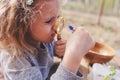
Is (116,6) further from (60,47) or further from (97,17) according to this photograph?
(60,47)

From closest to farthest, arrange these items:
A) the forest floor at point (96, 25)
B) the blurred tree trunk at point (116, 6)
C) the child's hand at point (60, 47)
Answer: the child's hand at point (60, 47), the forest floor at point (96, 25), the blurred tree trunk at point (116, 6)

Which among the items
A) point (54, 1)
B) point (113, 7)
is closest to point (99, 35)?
point (113, 7)

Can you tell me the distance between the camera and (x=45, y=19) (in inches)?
31.7

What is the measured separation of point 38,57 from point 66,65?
139mm

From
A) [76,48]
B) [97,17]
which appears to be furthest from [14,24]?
[97,17]

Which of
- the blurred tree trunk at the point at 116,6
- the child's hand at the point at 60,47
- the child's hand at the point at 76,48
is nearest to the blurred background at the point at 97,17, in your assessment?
the blurred tree trunk at the point at 116,6

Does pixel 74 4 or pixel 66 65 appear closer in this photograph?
pixel 66 65

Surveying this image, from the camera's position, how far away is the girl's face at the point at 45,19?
2.62ft

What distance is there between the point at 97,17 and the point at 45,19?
9.40ft

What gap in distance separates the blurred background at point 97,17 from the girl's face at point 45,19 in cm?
218

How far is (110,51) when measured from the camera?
105 cm

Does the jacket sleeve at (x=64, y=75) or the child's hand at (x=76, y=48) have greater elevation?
the child's hand at (x=76, y=48)

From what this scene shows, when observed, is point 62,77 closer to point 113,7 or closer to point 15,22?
point 15,22

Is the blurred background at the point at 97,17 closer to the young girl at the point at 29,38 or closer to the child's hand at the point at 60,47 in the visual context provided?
the child's hand at the point at 60,47
